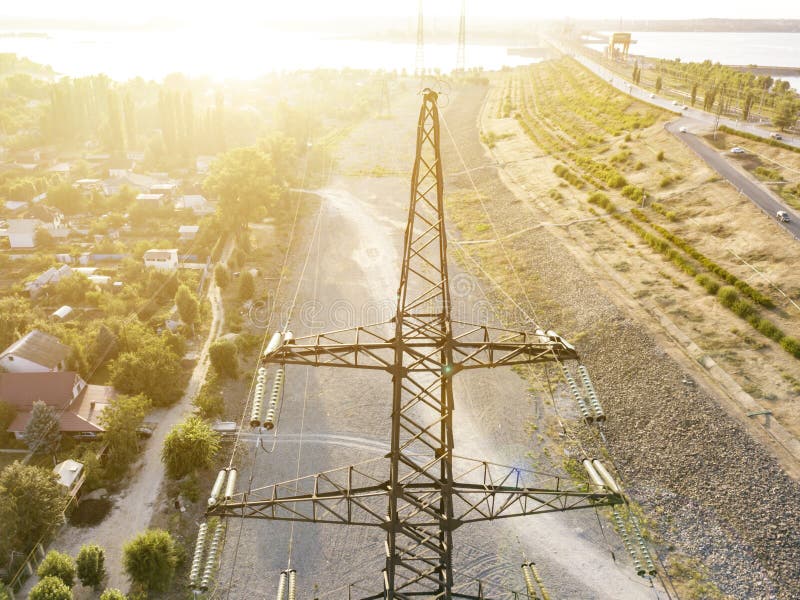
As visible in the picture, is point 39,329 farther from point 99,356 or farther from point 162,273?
point 162,273

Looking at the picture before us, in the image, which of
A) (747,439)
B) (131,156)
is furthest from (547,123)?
(747,439)

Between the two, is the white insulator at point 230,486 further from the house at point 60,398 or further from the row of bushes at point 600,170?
the row of bushes at point 600,170

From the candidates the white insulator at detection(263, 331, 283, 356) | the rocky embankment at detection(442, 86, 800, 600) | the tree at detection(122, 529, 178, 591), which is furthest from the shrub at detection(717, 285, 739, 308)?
the tree at detection(122, 529, 178, 591)

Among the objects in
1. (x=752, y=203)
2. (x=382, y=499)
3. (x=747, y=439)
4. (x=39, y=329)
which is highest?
(x=752, y=203)

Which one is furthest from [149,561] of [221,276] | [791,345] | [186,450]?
[791,345]

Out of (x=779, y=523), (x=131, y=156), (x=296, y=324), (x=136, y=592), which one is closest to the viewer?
(x=136, y=592)

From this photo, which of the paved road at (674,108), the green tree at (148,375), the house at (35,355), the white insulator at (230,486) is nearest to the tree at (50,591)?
the white insulator at (230,486)

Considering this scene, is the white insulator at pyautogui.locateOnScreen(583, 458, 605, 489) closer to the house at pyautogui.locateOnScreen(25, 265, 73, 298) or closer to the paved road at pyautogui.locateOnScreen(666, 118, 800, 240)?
the paved road at pyautogui.locateOnScreen(666, 118, 800, 240)
